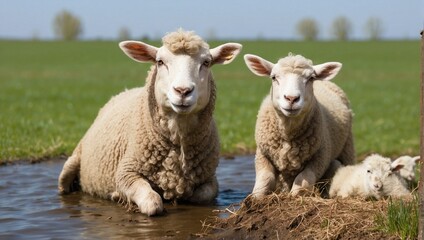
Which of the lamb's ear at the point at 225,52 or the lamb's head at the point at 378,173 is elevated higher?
the lamb's ear at the point at 225,52

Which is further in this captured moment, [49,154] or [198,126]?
[49,154]

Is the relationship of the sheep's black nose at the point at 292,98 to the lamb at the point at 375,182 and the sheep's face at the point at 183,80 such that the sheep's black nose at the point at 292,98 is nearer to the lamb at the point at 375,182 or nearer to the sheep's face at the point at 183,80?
the sheep's face at the point at 183,80

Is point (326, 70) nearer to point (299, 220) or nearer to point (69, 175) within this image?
point (299, 220)

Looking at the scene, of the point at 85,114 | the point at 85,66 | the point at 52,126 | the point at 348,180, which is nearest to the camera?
the point at 348,180

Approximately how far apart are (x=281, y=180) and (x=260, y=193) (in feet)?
1.73

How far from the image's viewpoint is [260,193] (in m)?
8.05

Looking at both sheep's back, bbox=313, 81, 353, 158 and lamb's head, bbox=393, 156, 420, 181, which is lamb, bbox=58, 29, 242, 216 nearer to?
sheep's back, bbox=313, 81, 353, 158

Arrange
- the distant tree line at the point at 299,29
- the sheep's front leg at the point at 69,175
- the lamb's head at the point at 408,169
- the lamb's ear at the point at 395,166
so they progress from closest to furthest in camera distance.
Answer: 1. the lamb's ear at the point at 395,166
2. the lamb's head at the point at 408,169
3. the sheep's front leg at the point at 69,175
4. the distant tree line at the point at 299,29

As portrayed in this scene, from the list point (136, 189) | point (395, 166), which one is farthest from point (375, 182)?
point (136, 189)

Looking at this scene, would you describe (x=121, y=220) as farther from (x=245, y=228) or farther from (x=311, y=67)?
(x=311, y=67)

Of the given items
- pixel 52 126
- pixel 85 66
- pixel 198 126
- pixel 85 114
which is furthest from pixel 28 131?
pixel 85 66

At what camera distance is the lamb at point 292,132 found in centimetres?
778

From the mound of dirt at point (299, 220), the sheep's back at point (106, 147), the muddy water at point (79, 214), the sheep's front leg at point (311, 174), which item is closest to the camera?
the mound of dirt at point (299, 220)

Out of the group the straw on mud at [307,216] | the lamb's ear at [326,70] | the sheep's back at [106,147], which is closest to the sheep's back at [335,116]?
the lamb's ear at [326,70]
